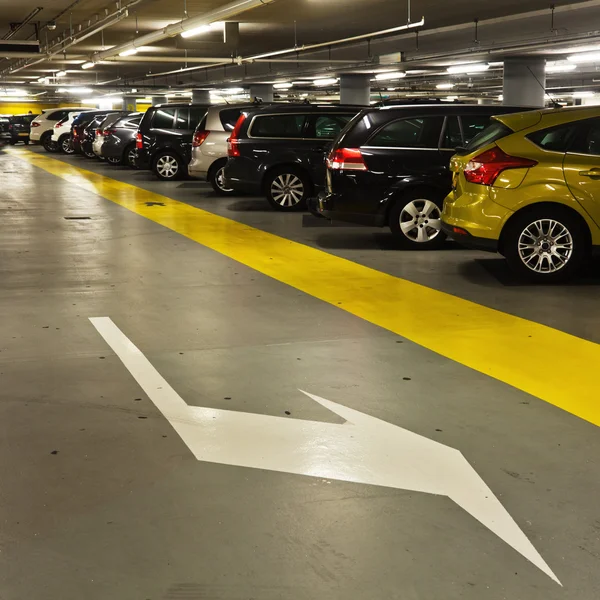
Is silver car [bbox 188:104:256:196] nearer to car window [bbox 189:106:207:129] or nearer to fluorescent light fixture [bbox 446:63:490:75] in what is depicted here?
car window [bbox 189:106:207:129]

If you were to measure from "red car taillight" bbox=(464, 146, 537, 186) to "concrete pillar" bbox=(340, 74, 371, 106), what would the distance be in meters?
25.2

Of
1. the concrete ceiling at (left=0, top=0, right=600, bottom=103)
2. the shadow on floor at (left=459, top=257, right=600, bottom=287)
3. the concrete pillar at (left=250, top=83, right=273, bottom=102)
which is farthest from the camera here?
the concrete pillar at (left=250, top=83, right=273, bottom=102)

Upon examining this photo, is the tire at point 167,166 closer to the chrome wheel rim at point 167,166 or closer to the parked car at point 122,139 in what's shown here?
the chrome wheel rim at point 167,166

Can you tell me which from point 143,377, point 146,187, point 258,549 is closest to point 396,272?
point 143,377

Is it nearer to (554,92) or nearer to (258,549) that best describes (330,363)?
(258,549)

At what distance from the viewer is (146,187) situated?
18.4 m

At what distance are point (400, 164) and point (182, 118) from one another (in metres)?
10.6

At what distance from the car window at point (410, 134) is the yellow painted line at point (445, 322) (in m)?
1.44

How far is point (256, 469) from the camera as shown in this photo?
385cm

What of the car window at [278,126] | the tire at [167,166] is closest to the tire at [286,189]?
the car window at [278,126]

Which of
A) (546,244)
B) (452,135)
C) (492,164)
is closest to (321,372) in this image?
(492,164)

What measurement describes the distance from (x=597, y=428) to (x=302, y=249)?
607cm

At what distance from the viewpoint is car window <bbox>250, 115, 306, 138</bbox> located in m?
13.7

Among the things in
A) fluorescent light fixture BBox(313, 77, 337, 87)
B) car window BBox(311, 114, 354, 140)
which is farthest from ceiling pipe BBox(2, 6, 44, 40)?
fluorescent light fixture BBox(313, 77, 337, 87)
